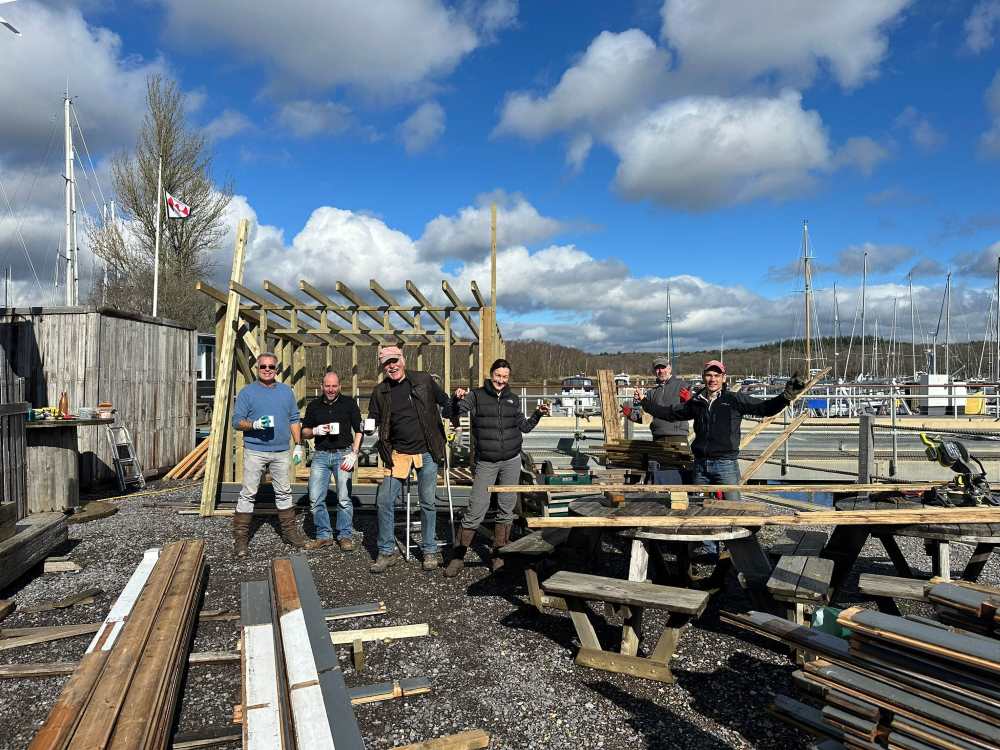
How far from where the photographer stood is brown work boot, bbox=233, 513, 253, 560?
6527mm

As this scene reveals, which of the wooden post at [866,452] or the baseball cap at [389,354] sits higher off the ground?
the baseball cap at [389,354]

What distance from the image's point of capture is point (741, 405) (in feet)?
18.4

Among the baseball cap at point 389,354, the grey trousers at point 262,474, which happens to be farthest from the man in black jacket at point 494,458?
the grey trousers at point 262,474

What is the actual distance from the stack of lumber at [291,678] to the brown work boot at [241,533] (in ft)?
6.88

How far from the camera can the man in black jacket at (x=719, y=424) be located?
558cm

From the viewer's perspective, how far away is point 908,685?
7.70 feet

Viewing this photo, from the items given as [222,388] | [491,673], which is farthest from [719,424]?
[222,388]

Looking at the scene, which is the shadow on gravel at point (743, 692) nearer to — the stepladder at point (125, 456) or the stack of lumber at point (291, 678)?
the stack of lumber at point (291, 678)

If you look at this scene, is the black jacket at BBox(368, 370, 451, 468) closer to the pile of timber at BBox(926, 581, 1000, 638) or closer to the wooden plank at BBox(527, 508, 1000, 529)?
the wooden plank at BBox(527, 508, 1000, 529)

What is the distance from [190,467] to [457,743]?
34.9 ft

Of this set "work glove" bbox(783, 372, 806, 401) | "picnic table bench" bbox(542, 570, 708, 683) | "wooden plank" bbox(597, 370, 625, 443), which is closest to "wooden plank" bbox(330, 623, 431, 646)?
"picnic table bench" bbox(542, 570, 708, 683)

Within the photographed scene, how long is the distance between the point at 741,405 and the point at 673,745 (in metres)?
3.19

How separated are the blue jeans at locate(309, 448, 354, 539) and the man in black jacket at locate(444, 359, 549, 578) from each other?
151 centimetres

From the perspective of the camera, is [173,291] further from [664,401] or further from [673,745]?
[673,745]
